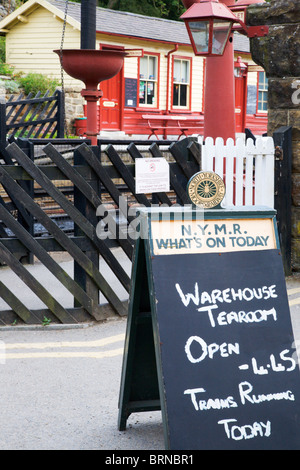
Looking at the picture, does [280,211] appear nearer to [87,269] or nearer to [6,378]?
[87,269]

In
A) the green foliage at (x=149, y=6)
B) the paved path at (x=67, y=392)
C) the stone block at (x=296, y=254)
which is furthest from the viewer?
the green foliage at (x=149, y=6)

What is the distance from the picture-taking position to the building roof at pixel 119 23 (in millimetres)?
22766

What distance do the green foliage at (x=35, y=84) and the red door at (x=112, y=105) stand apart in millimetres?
1675

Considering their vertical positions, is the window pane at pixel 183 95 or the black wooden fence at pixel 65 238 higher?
the window pane at pixel 183 95

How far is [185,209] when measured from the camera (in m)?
3.65

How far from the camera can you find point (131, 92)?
77.9ft

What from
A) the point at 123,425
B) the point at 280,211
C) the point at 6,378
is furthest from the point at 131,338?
the point at 280,211

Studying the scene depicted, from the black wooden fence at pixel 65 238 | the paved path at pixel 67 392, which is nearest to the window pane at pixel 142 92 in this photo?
the black wooden fence at pixel 65 238

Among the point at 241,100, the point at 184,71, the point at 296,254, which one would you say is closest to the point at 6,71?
the point at 184,71

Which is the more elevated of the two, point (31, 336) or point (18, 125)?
point (18, 125)

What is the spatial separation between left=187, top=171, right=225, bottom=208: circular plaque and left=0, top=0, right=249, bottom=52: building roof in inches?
761

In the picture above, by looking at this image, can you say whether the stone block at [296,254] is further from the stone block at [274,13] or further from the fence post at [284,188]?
the stone block at [274,13]

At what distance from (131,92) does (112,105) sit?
1.03 metres

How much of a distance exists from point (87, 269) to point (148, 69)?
19.3 meters
